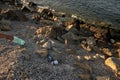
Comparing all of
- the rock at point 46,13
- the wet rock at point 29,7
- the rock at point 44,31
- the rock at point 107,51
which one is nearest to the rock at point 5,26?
the rock at point 44,31

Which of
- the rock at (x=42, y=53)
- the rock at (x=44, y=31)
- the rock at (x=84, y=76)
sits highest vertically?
the rock at (x=42, y=53)

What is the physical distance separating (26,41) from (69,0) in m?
18.6

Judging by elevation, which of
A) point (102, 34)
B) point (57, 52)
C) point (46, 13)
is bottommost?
point (102, 34)

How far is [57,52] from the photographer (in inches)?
617

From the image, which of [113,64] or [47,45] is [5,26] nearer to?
[47,45]

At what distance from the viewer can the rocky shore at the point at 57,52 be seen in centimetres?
1280

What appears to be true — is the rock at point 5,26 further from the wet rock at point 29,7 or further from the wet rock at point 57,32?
the wet rock at point 29,7

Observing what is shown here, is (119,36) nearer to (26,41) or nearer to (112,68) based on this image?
(112,68)

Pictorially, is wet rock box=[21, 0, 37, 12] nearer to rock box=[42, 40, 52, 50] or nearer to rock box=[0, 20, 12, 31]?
rock box=[0, 20, 12, 31]

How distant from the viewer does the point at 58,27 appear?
21.2 meters

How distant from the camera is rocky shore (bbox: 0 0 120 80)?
1280 cm

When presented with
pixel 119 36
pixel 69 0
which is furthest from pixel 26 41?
pixel 69 0

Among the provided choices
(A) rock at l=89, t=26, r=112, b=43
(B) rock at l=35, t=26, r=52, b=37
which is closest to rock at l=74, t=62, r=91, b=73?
(B) rock at l=35, t=26, r=52, b=37

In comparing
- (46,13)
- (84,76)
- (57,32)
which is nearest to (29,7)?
(46,13)
